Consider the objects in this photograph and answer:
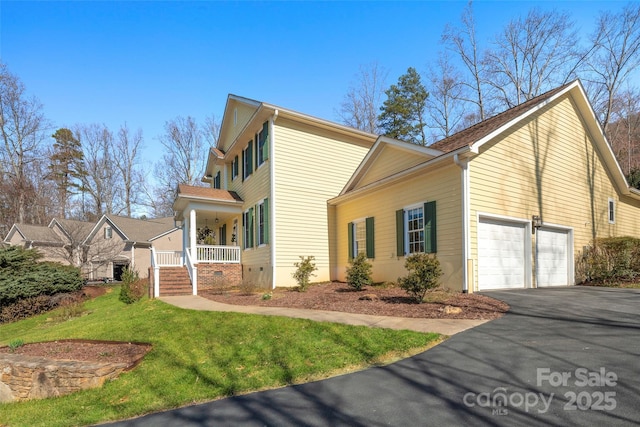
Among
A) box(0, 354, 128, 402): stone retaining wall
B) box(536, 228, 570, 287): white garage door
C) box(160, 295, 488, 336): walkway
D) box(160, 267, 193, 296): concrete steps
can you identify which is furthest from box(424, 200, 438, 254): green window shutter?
box(160, 267, 193, 296): concrete steps

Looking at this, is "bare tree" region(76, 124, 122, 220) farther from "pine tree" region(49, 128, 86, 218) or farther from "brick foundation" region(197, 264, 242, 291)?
"brick foundation" region(197, 264, 242, 291)

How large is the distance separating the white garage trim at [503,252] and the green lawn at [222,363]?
541cm

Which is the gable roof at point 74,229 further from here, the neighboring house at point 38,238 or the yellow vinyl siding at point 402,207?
the yellow vinyl siding at point 402,207

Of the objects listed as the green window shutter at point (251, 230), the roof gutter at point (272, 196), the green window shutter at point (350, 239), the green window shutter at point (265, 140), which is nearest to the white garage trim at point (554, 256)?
the green window shutter at point (350, 239)

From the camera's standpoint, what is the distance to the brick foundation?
1605 cm

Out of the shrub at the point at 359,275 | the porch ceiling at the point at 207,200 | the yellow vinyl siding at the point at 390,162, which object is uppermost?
the yellow vinyl siding at the point at 390,162

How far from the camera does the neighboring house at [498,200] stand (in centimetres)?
1063

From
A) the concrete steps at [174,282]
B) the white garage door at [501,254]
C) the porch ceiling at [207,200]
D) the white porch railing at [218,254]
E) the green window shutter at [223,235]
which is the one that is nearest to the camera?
the white garage door at [501,254]

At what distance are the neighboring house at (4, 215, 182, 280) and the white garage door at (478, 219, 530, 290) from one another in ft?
81.5

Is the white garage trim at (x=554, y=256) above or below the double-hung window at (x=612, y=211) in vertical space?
below

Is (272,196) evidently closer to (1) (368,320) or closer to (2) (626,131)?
(1) (368,320)

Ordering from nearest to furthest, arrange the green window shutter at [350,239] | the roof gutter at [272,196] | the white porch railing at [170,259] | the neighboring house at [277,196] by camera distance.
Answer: the roof gutter at [272,196], the neighboring house at [277,196], the green window shutter at [350,239], the white porch railing at [170,259]

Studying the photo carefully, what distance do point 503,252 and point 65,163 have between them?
1841 inches

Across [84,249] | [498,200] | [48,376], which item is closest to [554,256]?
[498,200]
